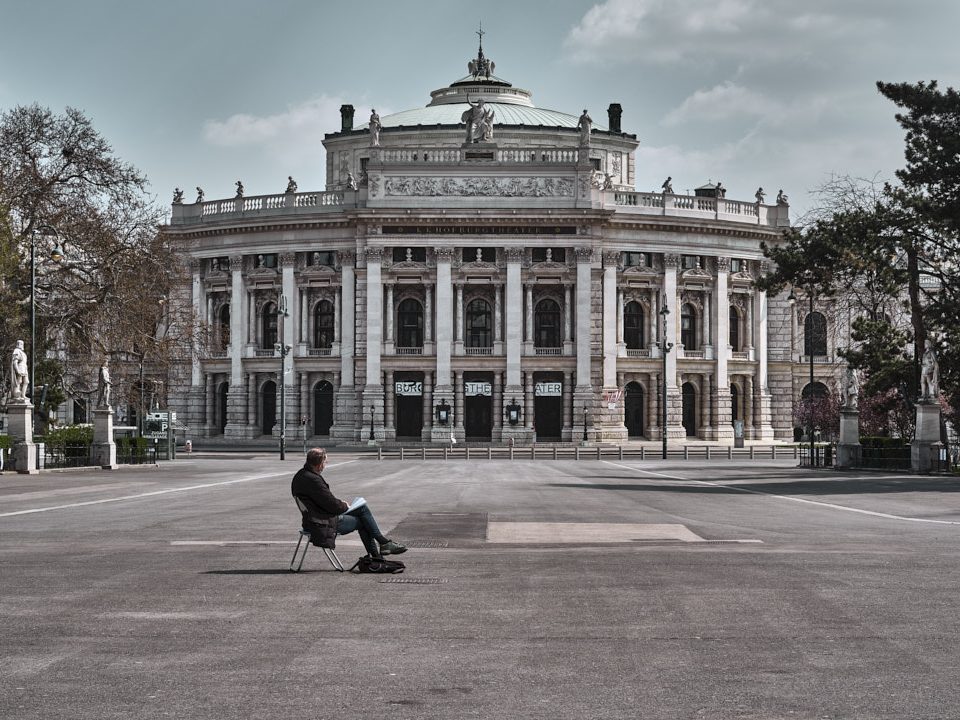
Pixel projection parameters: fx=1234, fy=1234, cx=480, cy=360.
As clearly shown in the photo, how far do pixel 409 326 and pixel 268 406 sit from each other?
1189cm

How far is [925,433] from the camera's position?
42875 millimetres

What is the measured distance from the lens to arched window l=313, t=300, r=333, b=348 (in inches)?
3366

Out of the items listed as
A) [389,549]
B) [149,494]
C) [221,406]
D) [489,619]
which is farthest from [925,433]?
[221,406]

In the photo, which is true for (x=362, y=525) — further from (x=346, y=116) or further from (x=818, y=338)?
(x=346, y=116)

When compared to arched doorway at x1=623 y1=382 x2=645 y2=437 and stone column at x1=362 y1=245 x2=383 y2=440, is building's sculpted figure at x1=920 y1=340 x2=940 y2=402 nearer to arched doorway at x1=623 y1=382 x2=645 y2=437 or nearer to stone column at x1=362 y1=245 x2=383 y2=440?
arched doorway at x1=623 y1=382 x2=645 y2=437

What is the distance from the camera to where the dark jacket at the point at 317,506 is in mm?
13992

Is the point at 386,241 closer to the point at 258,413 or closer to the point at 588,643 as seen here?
the point at 258,413

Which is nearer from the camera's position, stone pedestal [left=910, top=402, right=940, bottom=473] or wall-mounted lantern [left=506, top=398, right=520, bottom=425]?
stone pedestal [left=910, top=402, right=940, bottom=473]

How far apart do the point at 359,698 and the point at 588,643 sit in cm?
251

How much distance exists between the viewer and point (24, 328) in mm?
52656

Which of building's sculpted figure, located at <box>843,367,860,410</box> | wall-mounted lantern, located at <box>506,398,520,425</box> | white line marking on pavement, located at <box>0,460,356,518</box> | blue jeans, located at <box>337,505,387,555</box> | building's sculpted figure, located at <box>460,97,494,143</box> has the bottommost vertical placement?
white line marking on pavement, located at <box>0,460,356,518</box>

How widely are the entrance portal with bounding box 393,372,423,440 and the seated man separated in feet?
223

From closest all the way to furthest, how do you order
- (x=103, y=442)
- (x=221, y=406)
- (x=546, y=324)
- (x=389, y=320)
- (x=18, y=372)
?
(x=18, y=372), (x=103, y=442), (x=389, y=320), (x=546, y=324), (x=221, y=406)

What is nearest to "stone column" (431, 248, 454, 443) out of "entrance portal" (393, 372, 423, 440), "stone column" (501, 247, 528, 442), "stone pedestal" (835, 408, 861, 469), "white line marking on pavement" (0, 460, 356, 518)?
"entrance portal" (393, 372, 423, 440)
